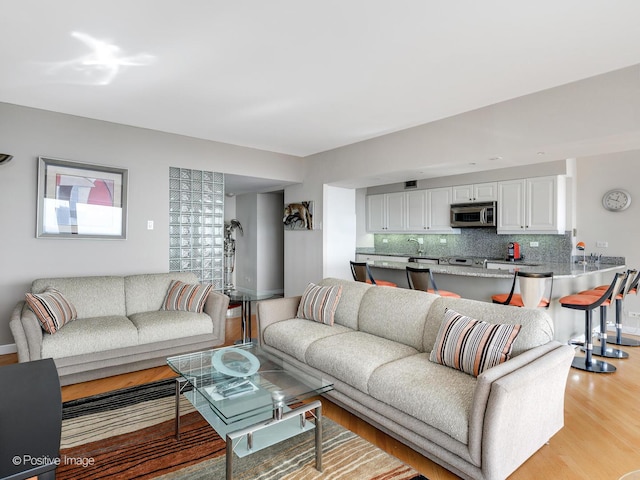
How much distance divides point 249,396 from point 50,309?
6.96 ft

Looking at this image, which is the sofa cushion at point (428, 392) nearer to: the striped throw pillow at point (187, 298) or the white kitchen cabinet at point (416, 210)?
the striped throw pillow at point (187, 298)

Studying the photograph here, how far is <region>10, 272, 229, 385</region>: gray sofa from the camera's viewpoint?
2912 mm

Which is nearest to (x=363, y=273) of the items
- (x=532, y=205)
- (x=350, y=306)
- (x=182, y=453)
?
(x=350, y=306)

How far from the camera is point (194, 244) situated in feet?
16.1

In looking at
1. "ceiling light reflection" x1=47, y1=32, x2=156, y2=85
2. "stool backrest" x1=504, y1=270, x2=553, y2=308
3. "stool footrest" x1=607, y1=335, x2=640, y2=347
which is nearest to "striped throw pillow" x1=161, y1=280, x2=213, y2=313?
"ceiling light reflection" x1=47, y1=32, x2=156, y2=85

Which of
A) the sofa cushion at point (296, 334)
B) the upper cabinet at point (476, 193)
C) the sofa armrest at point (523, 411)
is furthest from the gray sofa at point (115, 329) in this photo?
the upper cabinet at point (476, 193)

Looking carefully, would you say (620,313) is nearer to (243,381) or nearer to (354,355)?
(354,355)

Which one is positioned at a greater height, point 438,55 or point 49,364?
point 438,55

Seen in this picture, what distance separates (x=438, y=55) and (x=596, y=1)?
928mm

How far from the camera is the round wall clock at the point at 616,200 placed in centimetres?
484

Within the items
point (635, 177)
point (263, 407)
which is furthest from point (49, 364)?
point (635, 177)

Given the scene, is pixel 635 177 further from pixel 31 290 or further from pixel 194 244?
pixel 31 290

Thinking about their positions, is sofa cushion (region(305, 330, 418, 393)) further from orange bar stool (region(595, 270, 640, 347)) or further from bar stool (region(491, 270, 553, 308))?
orange bar stool (region(595, 270, 640, 347))

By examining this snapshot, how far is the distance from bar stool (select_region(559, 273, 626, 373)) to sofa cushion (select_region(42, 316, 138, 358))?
13.6ft
